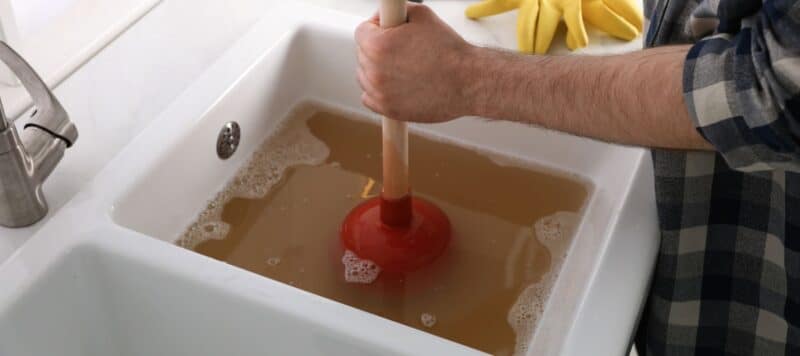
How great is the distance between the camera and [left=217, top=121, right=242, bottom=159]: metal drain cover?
1.05m

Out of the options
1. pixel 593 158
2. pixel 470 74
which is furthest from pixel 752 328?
pixel 470 74

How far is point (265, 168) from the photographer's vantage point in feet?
3.59

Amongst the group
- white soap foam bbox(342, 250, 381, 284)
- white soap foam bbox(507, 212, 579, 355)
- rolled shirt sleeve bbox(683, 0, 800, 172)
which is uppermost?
rolled shirt sleeve bbox(683, 0, 800, 172)

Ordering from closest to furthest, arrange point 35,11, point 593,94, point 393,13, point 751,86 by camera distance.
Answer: point 751,86, point 593,94, point 393,13, point 35,11

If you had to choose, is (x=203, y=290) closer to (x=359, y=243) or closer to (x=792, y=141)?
(x=359, y=243)

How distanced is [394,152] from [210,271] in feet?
0.70

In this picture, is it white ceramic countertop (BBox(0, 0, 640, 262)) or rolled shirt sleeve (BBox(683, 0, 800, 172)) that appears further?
white ceramic countertop (BBox(0, 0, 640, 262))

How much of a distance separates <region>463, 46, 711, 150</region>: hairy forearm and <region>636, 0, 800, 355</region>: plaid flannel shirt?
24 millimetres

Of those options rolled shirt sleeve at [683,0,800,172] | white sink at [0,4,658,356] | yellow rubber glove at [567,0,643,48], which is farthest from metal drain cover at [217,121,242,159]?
rolled shirt sleeve at [683,0,800,172]

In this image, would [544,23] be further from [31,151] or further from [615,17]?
[31,151]

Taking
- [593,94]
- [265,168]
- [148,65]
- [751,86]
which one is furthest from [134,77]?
[751,86]

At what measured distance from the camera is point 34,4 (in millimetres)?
1230

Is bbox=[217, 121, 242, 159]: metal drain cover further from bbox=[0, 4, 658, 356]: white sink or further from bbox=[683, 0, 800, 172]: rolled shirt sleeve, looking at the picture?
bbox=[683, 0, 800, 172]: rolled shirt sleeve

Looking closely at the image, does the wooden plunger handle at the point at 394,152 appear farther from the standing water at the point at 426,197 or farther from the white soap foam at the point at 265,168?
the white soap foam at the point at 265,168
